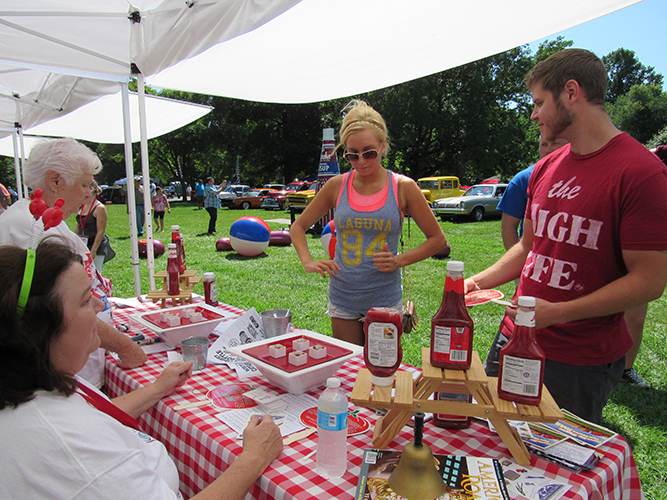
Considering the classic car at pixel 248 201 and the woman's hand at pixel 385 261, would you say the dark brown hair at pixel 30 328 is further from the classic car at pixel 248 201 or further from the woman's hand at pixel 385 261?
the classic car at pixel 248 201

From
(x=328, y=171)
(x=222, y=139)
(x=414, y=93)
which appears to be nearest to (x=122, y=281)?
(x=328, y=171)

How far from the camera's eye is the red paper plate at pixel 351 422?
1.47 metres

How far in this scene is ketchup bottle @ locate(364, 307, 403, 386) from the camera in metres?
1.22

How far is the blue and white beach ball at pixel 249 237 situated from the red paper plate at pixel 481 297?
7.77m

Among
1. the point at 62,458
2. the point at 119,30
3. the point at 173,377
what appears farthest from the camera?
the point at 119,30

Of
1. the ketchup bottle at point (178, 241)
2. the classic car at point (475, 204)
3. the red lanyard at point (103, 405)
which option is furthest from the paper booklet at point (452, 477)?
the classic car at point (475, 204)

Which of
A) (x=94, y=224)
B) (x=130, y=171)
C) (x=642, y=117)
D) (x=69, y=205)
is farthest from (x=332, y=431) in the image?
(x=642, y=117)

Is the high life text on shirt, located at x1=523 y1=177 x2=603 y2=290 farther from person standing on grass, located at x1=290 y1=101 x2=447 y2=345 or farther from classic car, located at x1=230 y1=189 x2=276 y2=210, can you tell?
classic car, located at x1=230 y1=189 x2=276 y2=210

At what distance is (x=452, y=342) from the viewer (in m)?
1.21

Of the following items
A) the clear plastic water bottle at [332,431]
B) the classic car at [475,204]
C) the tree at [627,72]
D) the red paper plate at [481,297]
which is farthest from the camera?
the tree at [627,72]

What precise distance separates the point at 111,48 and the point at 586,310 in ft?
13.0

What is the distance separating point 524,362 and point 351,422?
0.68 m

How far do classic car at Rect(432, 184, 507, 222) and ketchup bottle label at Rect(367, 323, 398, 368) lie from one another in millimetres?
14998

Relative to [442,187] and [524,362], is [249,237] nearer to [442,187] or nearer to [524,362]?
[524,362]
